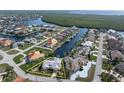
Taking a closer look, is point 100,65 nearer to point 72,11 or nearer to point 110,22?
point 110,22

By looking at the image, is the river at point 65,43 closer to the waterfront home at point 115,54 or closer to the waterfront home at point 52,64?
the waterfront home at point 52,64

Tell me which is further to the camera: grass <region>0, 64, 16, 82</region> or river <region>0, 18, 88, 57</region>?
river <region>0, 18, 88, 57</region>

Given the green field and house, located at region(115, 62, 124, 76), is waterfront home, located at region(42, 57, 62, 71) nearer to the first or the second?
the green field

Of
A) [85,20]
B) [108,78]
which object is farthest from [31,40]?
[108,78]

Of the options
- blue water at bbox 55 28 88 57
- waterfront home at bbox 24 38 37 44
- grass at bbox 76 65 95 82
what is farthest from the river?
grass at bbox 76 65 95 82

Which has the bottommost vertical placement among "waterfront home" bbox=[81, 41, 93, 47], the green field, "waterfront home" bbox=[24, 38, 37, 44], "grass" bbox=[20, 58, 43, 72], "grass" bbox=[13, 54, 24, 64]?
"grass" bbox=[20, 58, 43, 72]
